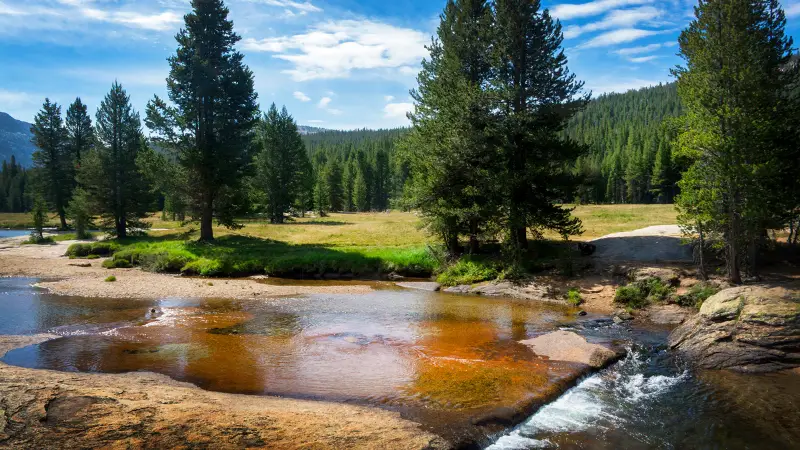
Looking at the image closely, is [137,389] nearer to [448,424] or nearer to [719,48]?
[448,424]

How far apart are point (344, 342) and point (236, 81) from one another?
27.7m

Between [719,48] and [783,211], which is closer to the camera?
[719,48]

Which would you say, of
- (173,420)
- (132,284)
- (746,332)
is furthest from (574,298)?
(132,284)

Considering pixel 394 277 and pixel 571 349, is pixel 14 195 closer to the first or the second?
pixel 394 277

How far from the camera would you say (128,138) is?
4500cm

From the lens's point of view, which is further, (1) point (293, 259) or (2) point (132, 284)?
(1) point (293, 259)

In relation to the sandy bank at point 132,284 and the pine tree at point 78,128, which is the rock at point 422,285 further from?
the pine tree at point 78,128

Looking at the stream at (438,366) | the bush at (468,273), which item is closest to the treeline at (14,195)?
the stream at (438,366)

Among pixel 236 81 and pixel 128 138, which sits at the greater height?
pixel 236 81

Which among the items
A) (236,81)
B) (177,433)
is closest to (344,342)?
(177,433)

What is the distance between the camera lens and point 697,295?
1680cm

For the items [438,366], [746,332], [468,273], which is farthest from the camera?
[468,273]

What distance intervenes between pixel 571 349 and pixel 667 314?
6.40 metres

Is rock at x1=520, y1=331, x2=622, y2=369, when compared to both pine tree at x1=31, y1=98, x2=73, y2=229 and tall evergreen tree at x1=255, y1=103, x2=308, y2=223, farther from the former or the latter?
pine tree at x1=31, y1=98, x2=73, y2=229
